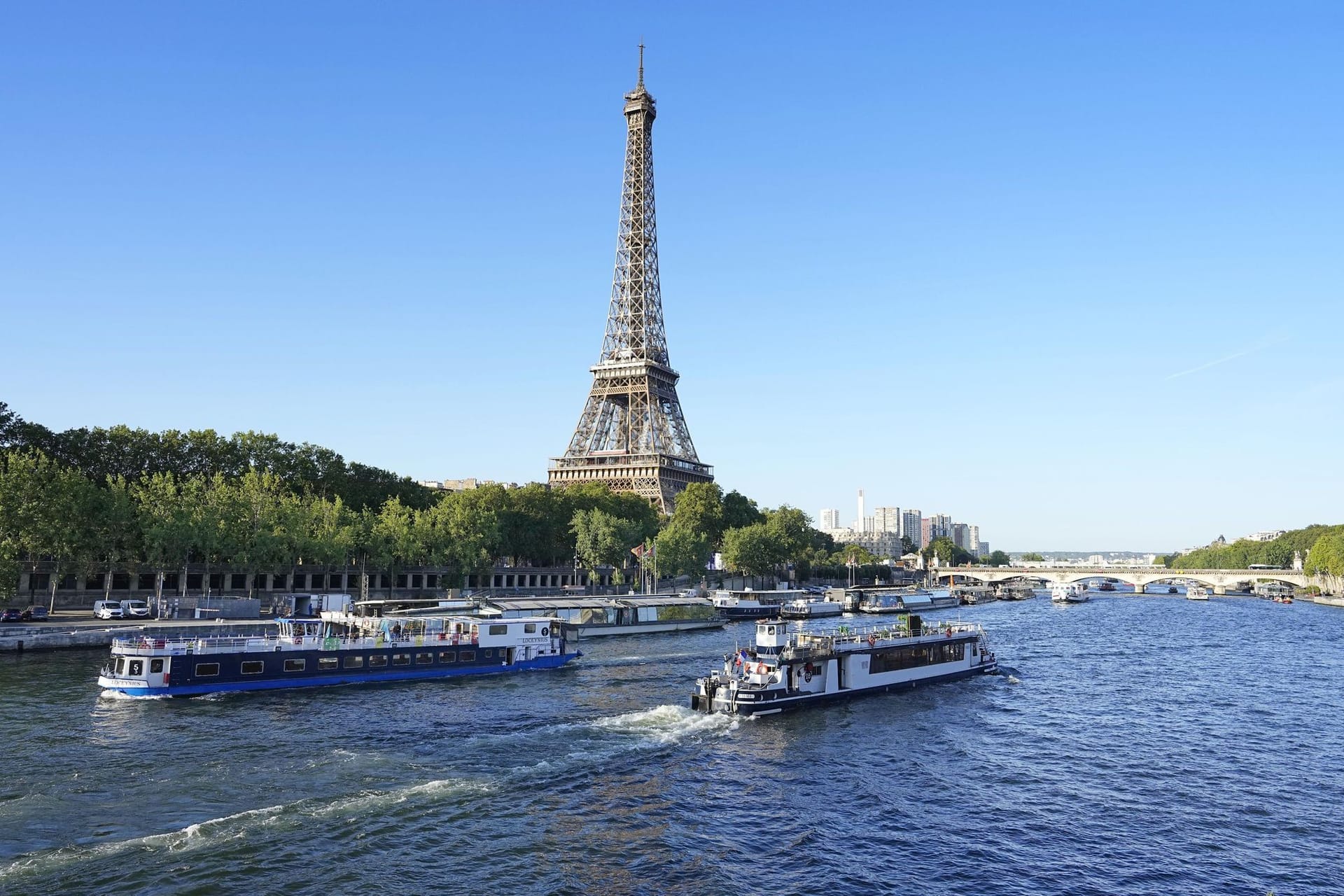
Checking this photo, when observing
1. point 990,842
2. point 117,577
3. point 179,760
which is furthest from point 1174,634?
point 117,577

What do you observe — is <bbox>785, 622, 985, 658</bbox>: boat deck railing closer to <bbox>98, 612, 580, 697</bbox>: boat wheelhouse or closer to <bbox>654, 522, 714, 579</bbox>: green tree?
<bbox>98, 612, 580, 697</bbox>: boat wheelhouse

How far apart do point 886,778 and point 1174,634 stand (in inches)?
3444

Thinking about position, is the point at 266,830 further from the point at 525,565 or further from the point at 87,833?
the point at 525,565

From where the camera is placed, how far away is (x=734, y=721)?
51.8 m

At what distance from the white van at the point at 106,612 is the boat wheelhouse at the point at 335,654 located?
18919mm

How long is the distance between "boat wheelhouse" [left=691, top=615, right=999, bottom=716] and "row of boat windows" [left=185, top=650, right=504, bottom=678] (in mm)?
17605

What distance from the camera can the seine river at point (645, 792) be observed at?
2853 cm

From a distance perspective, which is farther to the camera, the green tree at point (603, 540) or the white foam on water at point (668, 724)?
the green tree at point (603, 540)

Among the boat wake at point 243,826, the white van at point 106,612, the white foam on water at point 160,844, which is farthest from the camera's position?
the white van at point 106,612

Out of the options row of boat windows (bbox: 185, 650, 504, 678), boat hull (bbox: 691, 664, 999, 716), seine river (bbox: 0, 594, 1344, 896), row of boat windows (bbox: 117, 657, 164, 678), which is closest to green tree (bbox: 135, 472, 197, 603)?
seine river (bbox: 0, 594, 1344, 896)

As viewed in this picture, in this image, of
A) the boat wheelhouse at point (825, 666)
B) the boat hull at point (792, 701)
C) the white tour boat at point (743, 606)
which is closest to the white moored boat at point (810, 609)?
the white tour boat at point (743, 606)

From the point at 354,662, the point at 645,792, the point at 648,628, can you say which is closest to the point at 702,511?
the point at 648,628

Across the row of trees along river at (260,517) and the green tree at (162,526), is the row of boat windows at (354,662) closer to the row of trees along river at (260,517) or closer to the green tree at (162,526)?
the row of trees along river at (260,517)

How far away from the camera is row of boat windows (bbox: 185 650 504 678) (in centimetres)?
5484
